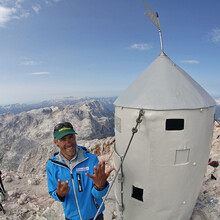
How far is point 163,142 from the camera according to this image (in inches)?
141

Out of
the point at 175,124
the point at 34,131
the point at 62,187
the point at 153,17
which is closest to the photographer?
the point at 62,187

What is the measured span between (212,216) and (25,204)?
352 inches

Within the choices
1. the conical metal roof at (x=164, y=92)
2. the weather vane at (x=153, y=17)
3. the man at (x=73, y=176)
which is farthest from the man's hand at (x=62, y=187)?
the weather vane at (x=153, y=17)

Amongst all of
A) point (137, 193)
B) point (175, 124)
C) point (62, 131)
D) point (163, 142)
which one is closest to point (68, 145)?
point (62, 131)

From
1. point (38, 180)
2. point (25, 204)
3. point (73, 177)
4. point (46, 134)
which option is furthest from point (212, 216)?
point (46, 134)

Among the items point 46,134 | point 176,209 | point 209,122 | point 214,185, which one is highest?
point 209,122

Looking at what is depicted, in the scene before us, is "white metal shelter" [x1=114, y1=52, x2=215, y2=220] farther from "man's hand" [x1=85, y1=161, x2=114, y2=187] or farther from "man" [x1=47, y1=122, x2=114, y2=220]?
"man's hand" [x1=85, y1=161, x2=114, y2=187]

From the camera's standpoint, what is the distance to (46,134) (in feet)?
221

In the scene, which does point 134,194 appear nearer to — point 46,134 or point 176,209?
point 176,209

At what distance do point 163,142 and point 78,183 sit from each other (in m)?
2.12

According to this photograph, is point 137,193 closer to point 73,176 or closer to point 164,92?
point 73,176

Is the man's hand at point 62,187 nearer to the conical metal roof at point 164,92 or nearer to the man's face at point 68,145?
the man's face at point 68,145

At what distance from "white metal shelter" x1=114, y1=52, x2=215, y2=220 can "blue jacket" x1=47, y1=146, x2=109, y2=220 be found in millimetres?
1277

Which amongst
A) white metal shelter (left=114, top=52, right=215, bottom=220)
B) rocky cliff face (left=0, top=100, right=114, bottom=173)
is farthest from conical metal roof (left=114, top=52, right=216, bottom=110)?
rocky cliff face (left=0, top=100, right=114, bottom=173)
